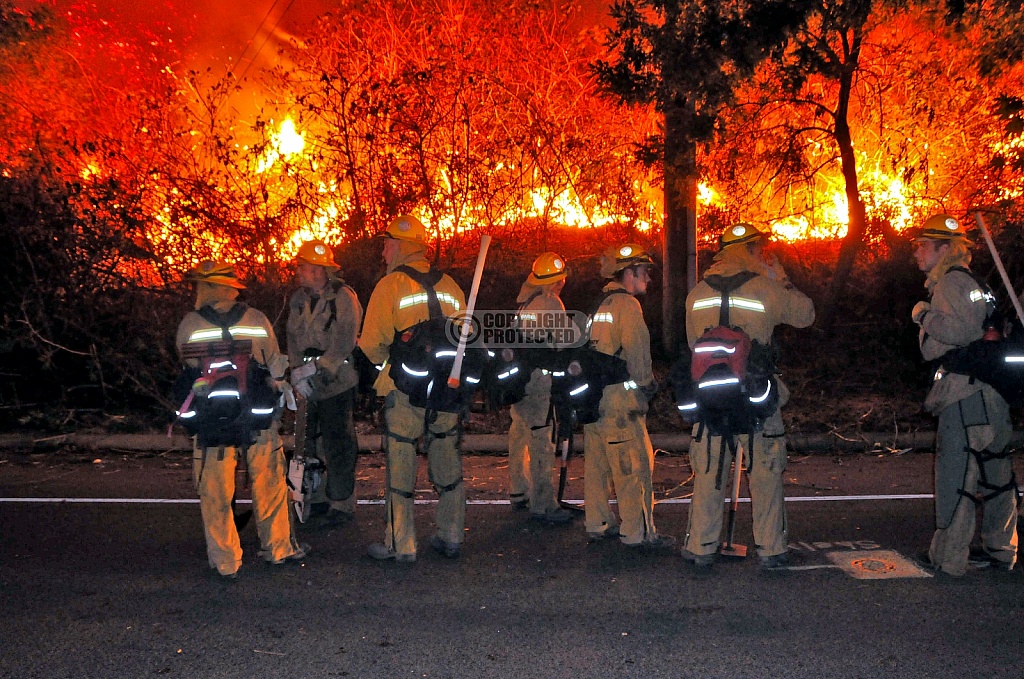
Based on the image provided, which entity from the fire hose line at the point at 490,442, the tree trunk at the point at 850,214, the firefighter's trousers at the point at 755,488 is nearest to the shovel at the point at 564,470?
the firefighter's trousers at the point at 755,488

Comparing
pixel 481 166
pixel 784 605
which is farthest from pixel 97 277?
pixel 784 605

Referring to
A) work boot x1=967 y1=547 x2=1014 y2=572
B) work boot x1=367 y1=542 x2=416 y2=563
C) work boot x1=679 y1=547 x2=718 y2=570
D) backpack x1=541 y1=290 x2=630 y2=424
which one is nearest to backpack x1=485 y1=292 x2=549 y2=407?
backpack x1=541 y1=290 x2=630 y2=424

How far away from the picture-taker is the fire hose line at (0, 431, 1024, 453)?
32.6ft

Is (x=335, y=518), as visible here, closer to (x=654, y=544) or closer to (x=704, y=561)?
(x=654, y=544)

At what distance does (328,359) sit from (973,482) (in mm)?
4333

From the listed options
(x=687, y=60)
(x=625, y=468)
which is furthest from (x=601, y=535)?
(x=687, y=60)

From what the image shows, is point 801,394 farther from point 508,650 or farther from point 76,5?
point 76,5

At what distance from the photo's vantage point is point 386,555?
622cm

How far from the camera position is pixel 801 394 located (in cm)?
1239

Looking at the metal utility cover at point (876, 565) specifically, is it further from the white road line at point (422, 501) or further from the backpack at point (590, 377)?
the backpack at point (590, 377)

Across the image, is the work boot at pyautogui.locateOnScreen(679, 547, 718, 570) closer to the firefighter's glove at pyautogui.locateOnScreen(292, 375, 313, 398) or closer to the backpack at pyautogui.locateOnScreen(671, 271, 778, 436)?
the backpack at pyautogui.locateOnScreen(671, 271, 778, 436)

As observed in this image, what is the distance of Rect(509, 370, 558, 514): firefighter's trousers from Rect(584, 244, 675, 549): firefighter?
0.61 metres

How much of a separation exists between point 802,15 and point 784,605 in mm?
7799

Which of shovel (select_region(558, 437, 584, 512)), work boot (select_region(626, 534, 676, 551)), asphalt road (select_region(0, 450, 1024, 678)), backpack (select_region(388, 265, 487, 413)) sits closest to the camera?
asphalt road (select_region(0, 450, 1024, 678))
